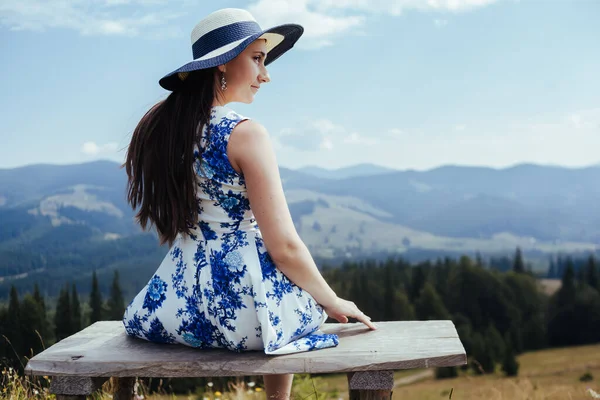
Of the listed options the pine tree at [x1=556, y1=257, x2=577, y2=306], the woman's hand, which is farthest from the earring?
the pine tree at [x1=556, y1=257, x2=577, y2=306]

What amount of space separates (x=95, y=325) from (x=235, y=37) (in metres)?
1.98

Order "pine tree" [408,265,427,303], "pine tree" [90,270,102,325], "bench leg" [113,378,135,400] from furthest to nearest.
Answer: "pine tree" [408,265,427,303], "pine tree" [90,270,102,325], "bench leg" [113,378,135,400]

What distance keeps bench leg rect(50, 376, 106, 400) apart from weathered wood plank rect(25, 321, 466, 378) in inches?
1.5

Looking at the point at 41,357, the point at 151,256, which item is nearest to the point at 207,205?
the point at 41,357

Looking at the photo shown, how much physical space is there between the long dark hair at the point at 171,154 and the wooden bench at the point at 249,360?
620 millimetres

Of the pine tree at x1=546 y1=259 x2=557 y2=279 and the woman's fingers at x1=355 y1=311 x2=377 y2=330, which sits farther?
the pine tree at x1=546 y1=259 x2=557 y2=279

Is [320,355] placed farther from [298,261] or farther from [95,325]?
[95,325]

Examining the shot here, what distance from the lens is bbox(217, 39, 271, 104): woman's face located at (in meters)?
3.04

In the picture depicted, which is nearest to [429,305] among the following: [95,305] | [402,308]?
[402,308]

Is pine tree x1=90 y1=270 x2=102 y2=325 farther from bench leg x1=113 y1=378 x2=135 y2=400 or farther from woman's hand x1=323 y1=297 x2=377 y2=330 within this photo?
woman's hand x1=323 y1=297 x2=377 y2=330

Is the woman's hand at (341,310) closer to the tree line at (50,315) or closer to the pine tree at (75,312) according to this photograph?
the tree line at (50,315)

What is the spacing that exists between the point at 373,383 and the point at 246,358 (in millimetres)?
599

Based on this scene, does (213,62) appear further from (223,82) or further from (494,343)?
(494,343)

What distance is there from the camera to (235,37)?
3.07 metres
